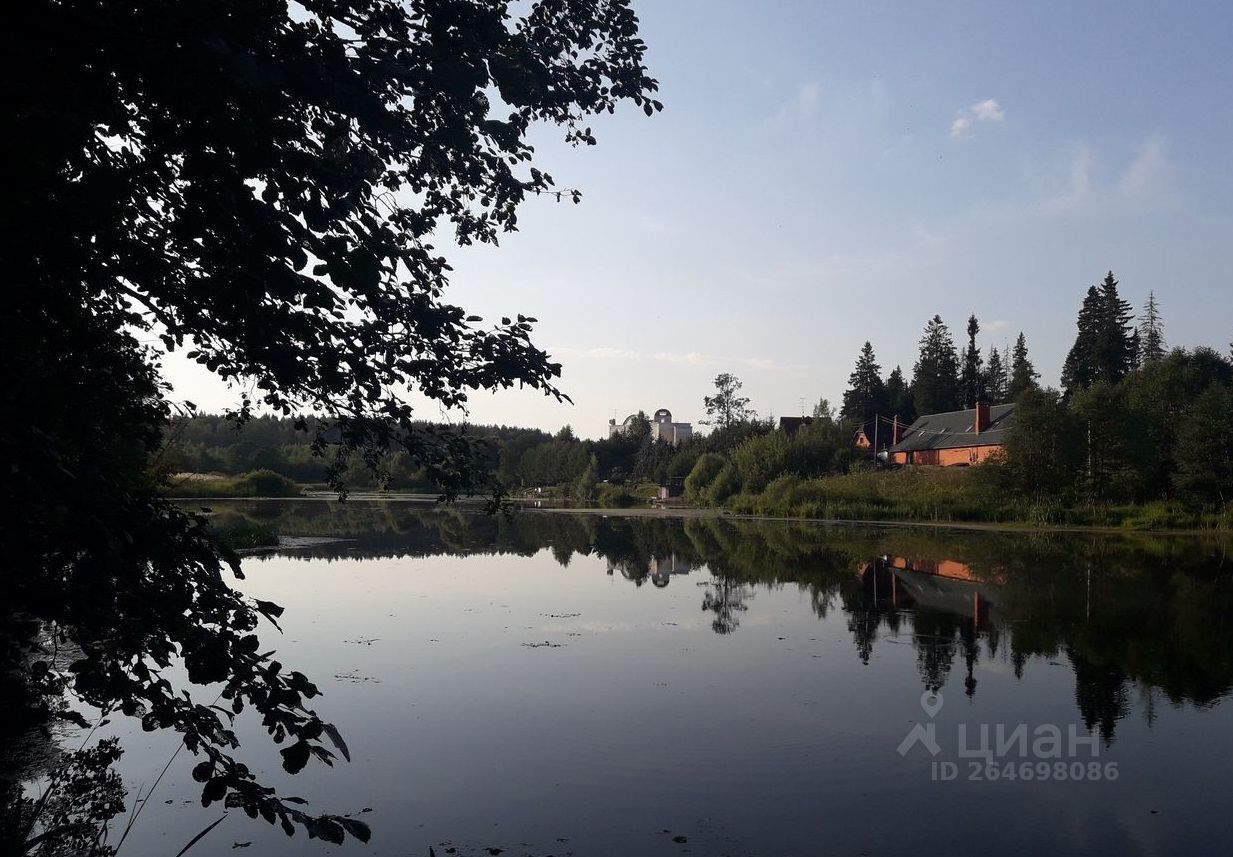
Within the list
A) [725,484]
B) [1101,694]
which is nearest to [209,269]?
[1101,694]

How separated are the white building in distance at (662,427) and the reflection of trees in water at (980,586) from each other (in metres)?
65.6

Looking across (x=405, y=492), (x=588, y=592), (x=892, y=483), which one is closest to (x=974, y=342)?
(x=892, y=483)

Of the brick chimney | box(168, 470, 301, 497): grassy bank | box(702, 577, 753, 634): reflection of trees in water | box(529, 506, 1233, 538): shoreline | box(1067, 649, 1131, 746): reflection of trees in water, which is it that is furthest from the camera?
box(168, 470, 301, 497): grassy bank

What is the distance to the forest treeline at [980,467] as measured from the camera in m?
42.7

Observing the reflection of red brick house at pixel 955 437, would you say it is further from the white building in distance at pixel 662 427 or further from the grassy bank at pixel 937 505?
the white building in distance at pixel 662 427

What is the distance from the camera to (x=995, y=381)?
323 ft

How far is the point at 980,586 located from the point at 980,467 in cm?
2948

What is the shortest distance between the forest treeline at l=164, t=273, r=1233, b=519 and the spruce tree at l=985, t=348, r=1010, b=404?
248 millimetres

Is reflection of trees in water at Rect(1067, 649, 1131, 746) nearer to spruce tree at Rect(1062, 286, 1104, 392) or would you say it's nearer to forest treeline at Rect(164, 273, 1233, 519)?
forest treeline at Rect(164, 273, 1233, 519)

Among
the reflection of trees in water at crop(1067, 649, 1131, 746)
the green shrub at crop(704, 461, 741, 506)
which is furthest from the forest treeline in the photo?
the reflection of trees in water at crop(1067, 649, 1131, 746)

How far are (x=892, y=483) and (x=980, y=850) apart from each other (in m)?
47.9

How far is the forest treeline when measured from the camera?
42656 millimetres

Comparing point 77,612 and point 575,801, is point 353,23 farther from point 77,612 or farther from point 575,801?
Result: point 575,801

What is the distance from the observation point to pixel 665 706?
9.98 meters
